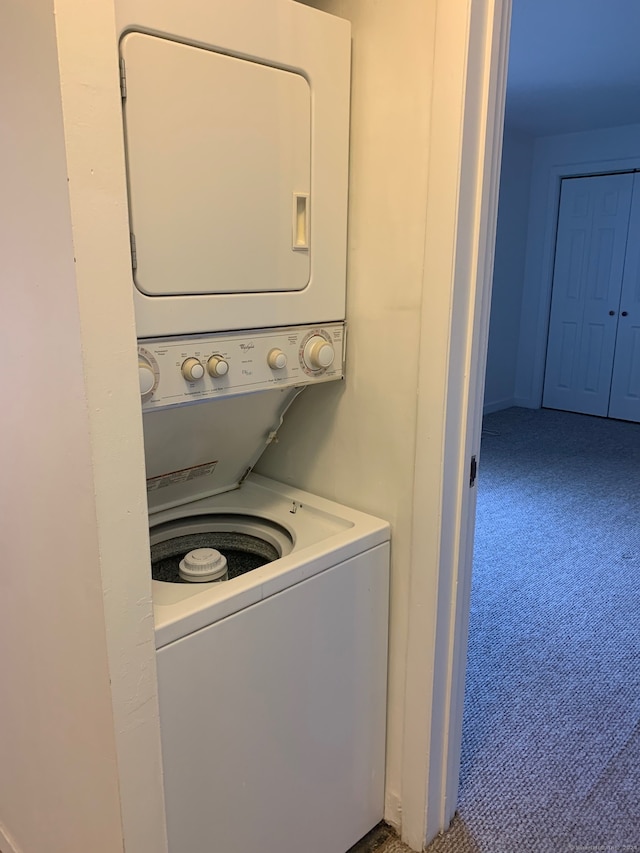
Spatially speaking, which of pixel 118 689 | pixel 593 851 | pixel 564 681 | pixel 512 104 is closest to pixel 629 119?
pixel 512 104

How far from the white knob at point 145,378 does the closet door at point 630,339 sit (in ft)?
16.1

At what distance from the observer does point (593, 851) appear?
1548 mm

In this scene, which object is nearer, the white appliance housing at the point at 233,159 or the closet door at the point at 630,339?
the white appliance housing at the point at 233,159

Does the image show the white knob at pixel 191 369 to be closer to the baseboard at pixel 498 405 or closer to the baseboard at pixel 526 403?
the baseboard at pixel 498 405

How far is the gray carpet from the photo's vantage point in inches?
64.6

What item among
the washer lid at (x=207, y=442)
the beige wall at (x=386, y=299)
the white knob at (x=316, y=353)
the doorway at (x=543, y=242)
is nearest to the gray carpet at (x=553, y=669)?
the beige wall at (x=386, y=299)

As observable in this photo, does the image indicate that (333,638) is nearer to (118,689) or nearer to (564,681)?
(118,689)

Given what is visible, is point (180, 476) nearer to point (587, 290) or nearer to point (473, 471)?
point (473, 471)

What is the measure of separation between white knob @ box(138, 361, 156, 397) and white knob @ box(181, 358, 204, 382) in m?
0.06

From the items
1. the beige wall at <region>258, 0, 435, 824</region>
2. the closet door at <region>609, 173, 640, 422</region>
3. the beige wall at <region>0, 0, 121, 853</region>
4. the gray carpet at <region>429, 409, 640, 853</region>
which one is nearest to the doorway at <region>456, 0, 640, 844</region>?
the closet door at <region>609, 173, 640, 422</region>

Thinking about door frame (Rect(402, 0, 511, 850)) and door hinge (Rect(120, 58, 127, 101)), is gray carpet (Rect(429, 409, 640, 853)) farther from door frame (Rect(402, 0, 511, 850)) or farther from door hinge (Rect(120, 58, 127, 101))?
door hinge (Rect(120, 58, 127, 101))

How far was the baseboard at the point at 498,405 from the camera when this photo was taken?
218 inches

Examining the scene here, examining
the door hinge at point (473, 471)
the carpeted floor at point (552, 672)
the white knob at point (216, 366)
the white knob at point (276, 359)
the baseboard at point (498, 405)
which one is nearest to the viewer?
the white knob at point (216, 366)

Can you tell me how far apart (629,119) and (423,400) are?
452cm
